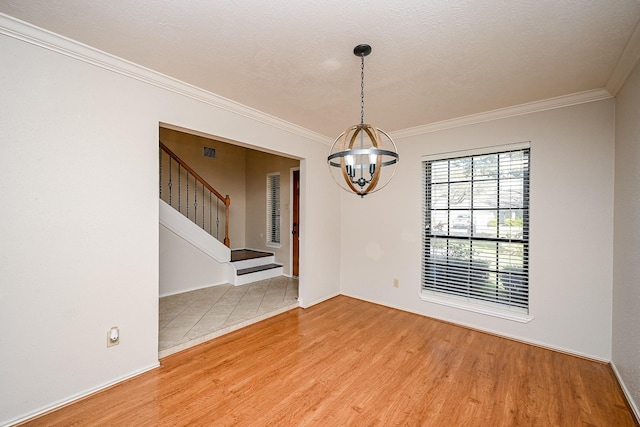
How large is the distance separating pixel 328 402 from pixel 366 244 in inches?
103

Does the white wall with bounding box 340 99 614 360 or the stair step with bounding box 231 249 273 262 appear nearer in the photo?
the white wall with bounding box 340 99 614 360

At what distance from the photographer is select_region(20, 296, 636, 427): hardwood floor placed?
1882 millimetres

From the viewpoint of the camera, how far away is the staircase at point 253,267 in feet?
16.0

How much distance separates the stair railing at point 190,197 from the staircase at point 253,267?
49cm

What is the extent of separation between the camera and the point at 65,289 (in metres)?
2.00

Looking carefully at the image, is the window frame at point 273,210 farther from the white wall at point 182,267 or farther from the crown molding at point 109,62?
the crown molding at point 109,62

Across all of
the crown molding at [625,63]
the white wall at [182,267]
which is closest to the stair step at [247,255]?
the white wall at [182,267]

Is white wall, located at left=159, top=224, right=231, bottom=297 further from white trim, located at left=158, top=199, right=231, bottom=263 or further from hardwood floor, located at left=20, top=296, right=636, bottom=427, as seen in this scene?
hardwood floor, located at left=20, top=296, right=636, bottom=427

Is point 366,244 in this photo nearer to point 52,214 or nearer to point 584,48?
point 584,48

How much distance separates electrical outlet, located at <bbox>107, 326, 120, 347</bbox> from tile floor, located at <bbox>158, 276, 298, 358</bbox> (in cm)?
46

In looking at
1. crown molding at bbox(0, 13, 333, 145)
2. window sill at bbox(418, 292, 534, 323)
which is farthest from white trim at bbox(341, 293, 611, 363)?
crown molding at bbox(0, 13, 333, 145)

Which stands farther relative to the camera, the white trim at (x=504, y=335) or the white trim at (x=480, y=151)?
the white trim at (x=480, y=151)

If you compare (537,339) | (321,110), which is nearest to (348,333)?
(537,339)

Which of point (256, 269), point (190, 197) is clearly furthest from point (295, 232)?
point (190, 197)
